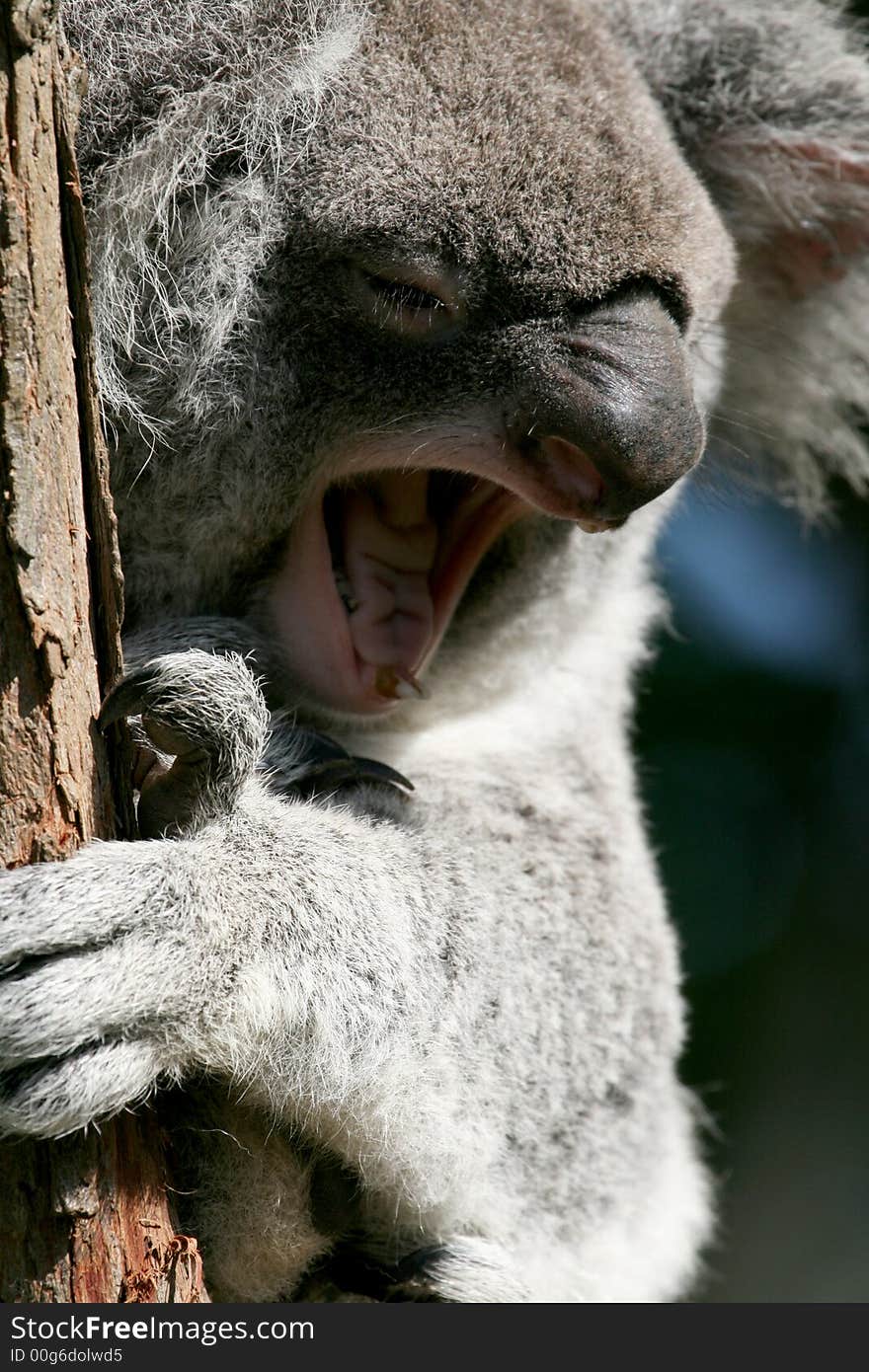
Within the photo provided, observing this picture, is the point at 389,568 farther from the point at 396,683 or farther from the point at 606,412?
the point at 606,412

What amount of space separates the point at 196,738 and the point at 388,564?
0.64 meters

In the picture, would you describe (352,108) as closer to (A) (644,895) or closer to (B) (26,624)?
(B) (26,624)

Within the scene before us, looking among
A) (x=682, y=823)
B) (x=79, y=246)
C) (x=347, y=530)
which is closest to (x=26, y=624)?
(x=79, y=246)

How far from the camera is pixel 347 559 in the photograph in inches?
90.7

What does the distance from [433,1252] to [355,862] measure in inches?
23.7

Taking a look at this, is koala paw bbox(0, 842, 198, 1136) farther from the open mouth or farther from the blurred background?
the blurred background

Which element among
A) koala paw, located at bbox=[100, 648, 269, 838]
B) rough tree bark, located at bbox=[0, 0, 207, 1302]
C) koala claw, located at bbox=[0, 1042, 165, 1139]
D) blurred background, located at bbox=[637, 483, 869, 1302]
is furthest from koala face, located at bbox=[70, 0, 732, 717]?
blurred background, located at bbox=[637, 483, 869, 1302]

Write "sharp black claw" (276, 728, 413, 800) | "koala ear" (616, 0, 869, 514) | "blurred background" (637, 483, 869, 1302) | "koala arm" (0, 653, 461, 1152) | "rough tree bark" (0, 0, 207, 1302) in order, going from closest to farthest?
"rough tree bark" (0, 0, 207, 1302) → "koala arm" (0, 653, 461, 1152) → "sharp black claw" (276, 728, 413, 800) → "koala ear" (616, 0, 869, 514) → "blurred background" (637, 483, 869, 1302)

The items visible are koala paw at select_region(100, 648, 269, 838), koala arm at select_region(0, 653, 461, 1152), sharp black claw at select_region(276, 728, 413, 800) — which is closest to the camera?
koala arm at select_region(0, 653, 461, 1152)

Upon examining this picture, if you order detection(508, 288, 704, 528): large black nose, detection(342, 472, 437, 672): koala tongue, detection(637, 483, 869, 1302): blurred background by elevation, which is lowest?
detection(637, 483, 869, 1302): blurred background

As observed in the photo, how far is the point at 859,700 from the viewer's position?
5.99 metres

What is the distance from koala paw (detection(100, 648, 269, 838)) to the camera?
176 centimetres

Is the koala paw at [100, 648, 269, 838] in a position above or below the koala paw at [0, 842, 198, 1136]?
above

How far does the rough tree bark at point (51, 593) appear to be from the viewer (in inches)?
59.3
